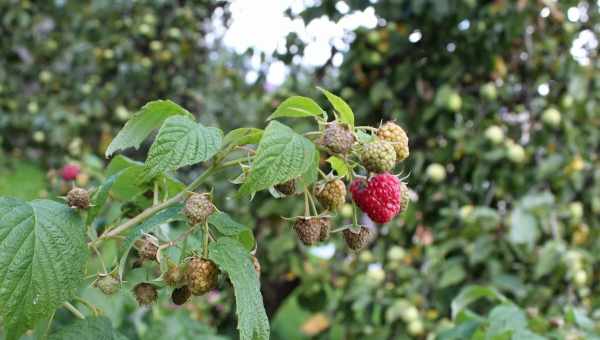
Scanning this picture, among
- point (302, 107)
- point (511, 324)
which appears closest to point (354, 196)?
point (302, 107)

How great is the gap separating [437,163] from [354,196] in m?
1.88

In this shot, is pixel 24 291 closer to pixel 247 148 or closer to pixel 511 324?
pixel 247 148

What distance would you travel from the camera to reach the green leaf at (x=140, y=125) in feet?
2.64

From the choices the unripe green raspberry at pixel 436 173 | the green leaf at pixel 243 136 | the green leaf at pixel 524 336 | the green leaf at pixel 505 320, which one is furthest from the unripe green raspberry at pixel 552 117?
the green leaf at pixel 243 136

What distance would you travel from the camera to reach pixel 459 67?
2.66 metres

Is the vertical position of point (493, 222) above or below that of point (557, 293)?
above

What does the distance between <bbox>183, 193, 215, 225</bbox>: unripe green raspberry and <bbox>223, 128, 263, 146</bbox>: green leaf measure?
8 cm

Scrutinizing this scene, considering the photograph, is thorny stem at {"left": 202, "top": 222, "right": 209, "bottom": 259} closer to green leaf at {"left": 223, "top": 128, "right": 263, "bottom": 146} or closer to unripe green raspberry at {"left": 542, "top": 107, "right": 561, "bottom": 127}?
green leaf at {"left": 223, "top": 128, "right": 263, "bottom": 146}

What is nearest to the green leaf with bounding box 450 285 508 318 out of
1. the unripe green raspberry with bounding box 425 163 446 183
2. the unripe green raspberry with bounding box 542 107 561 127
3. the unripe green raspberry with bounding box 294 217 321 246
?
the unripe green raspberry with bounding box 294 217 321 246

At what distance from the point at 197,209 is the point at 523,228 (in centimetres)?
168

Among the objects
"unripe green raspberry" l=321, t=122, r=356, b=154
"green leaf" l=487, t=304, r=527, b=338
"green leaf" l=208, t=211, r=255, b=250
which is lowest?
"green leaf" l=487, t=304, r=527, b=338

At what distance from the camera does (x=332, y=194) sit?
0.77 m

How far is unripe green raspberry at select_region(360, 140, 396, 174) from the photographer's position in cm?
70

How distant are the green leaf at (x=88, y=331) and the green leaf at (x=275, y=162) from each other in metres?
0.27
